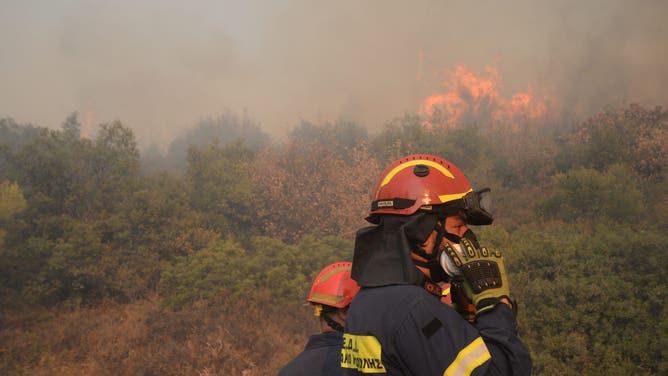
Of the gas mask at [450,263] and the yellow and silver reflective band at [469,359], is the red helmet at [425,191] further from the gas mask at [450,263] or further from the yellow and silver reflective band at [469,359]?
the yellow and silver reflective band at [469,359]

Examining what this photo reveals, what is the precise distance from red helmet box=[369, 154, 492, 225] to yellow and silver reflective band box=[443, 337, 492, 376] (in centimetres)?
70

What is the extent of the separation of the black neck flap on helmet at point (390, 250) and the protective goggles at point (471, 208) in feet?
0.25

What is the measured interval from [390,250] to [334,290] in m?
2.81

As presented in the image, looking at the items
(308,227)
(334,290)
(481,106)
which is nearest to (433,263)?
(334,290)

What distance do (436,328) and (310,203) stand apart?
2249 centimetres

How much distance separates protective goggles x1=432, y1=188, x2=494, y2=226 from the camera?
2.27 metres

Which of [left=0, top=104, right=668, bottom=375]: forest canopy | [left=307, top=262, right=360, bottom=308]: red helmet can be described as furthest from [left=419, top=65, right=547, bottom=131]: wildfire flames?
[left=307, top=262, right=360, bottom=308]: red helmet

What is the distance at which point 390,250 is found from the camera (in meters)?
2.10

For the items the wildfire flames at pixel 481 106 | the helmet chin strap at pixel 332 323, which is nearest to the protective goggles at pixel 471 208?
the helmet chin strap at pixel 332 323

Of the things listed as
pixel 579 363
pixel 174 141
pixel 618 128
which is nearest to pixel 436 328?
pixel 579 363

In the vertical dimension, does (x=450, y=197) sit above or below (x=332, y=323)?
above

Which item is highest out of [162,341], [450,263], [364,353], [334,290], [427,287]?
[334,290]

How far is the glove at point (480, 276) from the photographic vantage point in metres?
1.95

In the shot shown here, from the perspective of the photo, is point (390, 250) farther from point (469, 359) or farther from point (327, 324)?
point (327, 324)
